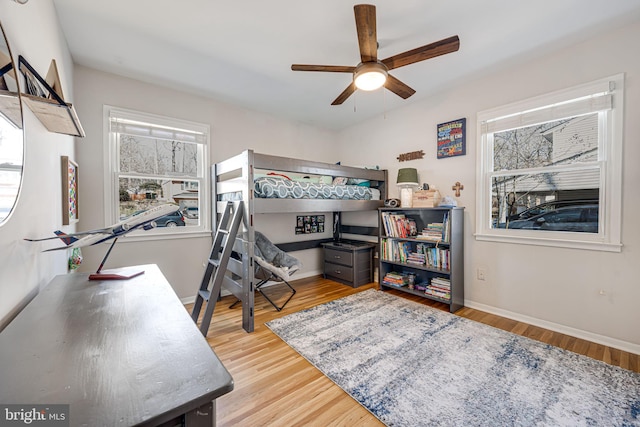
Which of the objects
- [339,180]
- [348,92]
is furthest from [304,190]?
[348,92]

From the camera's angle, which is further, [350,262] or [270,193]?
[350,262]

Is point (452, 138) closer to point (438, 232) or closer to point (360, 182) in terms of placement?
point (438, 232)

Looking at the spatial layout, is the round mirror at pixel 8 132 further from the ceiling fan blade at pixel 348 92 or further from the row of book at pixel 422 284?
the row of book at pixel 422 284

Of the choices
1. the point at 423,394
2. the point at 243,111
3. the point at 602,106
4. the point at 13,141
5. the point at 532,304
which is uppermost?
the point at 243,111

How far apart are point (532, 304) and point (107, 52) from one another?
467 cm

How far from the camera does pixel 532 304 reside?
2.61 m

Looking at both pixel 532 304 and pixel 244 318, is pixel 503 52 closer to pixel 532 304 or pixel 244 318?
pixel 532 304

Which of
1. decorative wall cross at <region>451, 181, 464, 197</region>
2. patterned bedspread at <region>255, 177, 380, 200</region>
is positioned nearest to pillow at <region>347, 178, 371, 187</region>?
patterned bedspread at <region>255, 177, 380, 200</region>

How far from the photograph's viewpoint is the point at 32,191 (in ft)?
4.03

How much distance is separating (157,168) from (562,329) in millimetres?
4480

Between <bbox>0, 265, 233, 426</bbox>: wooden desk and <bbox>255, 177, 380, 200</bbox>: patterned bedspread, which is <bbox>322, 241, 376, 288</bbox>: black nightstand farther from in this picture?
<bbox>0, 265, 233, 426</bbox>: wooden desk

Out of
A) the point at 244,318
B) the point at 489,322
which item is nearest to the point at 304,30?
the point at 244,318

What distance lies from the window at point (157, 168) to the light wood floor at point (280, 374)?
1.32 m

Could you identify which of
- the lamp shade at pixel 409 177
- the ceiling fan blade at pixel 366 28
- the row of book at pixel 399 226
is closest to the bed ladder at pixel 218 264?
the ceiling fan blade at pixel 366 28
